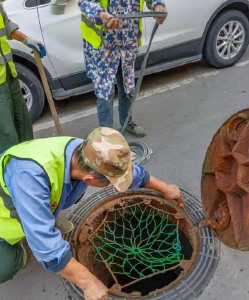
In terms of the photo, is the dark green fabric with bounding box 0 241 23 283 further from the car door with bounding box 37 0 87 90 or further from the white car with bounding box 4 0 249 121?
the car door with bounding box 37 0 87 90

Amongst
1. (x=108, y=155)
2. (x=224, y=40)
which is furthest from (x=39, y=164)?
(x=224, y=40)

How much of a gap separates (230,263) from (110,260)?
93 centimetres

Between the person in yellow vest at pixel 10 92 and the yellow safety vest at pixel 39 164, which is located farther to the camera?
the person in yellow vest at pixel 10 92

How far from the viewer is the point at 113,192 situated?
271cm

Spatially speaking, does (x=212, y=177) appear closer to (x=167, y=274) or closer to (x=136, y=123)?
(x=167, y=274)

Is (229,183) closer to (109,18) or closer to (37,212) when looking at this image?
(37,212)

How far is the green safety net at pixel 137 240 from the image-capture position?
251 cm

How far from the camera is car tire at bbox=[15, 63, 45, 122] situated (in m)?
3.84

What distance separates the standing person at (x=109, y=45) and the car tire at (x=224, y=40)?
197 cm

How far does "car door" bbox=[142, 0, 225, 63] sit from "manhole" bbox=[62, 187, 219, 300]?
2.39 meters

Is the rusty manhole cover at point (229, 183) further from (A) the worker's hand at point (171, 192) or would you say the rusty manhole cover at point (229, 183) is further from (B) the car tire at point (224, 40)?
(B) the car tire at point (224, 40)

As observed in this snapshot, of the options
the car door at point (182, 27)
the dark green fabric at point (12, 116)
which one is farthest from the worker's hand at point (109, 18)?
the car door at point (182, 27)

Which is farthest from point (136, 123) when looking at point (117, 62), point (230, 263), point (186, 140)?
point (230, 263)

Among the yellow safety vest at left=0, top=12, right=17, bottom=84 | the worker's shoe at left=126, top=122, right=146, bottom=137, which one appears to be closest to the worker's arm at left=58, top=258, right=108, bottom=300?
the yellow safety vest at left=0, top=12, right=17, bottom=84
